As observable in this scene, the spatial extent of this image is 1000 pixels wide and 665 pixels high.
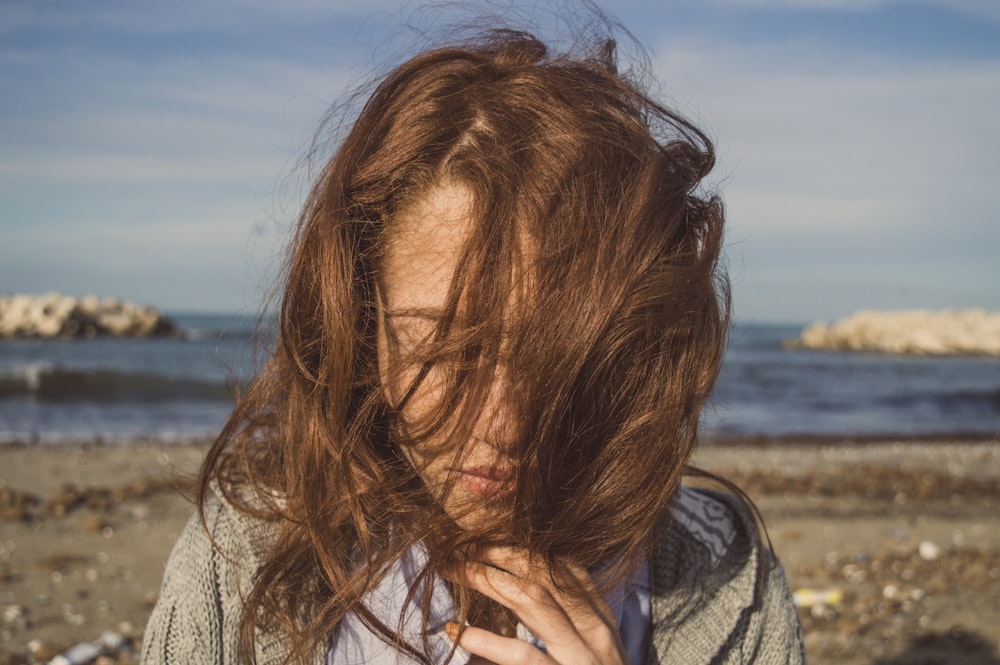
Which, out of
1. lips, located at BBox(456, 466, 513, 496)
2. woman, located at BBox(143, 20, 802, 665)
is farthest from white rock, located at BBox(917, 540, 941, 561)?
lips, located at BBox(456, 466, 513, 496)

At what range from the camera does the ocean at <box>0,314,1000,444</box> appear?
538 inches

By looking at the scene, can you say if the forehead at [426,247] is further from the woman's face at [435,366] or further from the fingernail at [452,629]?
the fingernail at [452,629]

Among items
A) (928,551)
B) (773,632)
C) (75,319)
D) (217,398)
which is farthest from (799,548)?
(75,319)

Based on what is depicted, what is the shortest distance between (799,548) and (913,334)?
1635 inches

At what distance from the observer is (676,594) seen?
1.75 metres

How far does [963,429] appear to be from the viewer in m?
16.3

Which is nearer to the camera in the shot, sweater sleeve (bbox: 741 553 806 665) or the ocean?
sweater sleeve (bbox: 741 553 806 665)

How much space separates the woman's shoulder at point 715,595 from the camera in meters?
1.73

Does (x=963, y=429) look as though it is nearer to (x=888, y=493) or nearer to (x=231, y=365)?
(x=888, y=493)

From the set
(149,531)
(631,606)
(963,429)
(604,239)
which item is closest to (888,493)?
(149,531)

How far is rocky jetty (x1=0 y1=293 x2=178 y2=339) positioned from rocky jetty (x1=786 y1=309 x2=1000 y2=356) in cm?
3560

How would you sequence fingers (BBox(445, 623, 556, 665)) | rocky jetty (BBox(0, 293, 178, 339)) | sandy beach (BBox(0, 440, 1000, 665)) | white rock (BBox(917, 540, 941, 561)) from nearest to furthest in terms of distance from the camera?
1. fingers (BBox(445, 623, 556, 665))
2. sandy beach (BBox(0, 440, 1000, 665))
3. white rock (BBox(917, 540, 941, 561))
4. rocky jetty (BBox(0, 293, 178, 339))

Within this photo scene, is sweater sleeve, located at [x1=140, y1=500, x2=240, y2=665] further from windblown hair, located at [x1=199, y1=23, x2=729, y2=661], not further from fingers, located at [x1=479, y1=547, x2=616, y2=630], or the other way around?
fingers, located at [x1=479, y1=547, x2=616, y2=630]

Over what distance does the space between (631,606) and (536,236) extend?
92cm
